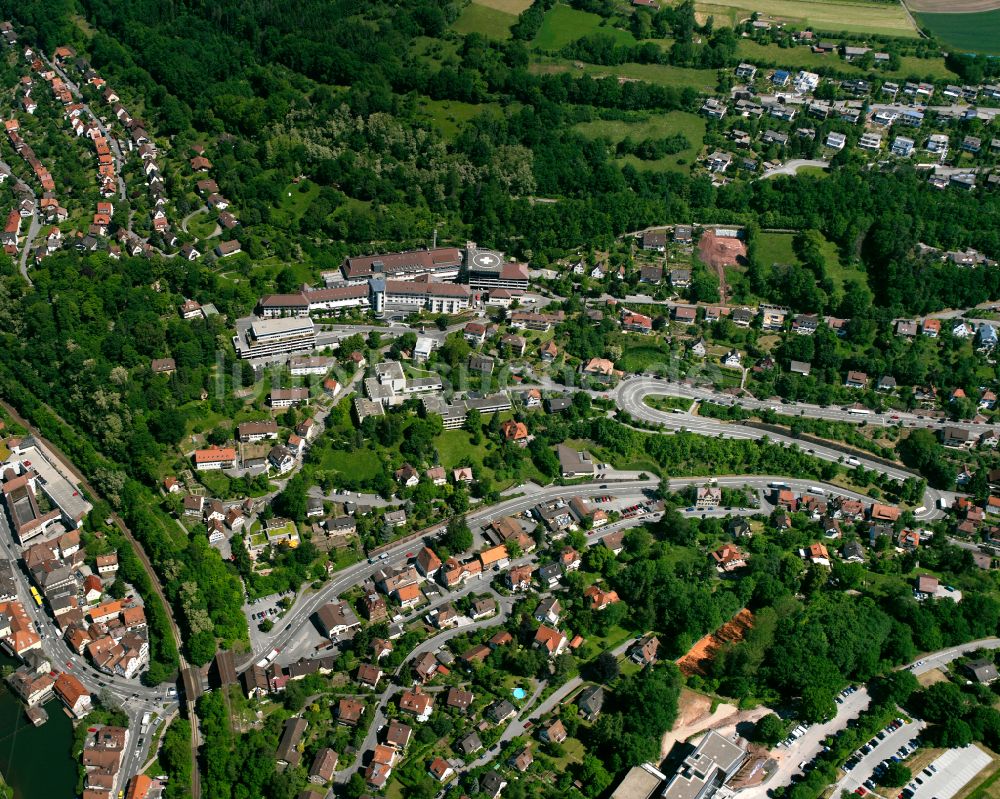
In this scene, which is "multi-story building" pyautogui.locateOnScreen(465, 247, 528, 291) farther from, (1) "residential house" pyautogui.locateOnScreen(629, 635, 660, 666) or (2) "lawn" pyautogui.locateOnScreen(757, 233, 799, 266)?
(1) "residential house" pyautogui.locateOnScreen(629, 635, 660, 666)

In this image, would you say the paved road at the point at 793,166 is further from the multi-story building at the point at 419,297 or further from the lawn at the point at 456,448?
the lawn at the point at 456,448

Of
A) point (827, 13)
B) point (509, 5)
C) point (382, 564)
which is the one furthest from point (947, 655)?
point (827, 13)

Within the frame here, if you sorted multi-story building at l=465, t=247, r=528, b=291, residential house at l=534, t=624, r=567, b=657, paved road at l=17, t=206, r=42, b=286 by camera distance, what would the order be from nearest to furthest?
residential house at l=534, t=624, r=567, b=657 < multi-story building at l=465, t=247, r=528, b=291 < paved road at l=17, t=206, r=42, b=286

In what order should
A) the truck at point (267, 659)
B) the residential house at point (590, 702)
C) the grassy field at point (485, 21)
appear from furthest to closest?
the grassy field at point (485, 21) → the truck at point (267, 659) → the residential house at point (590, 702)

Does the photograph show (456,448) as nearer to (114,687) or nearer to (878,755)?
(114,687)

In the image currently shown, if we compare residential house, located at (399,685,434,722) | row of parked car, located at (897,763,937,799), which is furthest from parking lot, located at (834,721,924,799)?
residential house, located at (399,685,434,722)

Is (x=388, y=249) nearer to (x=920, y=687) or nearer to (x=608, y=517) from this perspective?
(x=608, y=517)

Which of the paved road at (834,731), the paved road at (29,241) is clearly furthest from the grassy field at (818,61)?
the paved road at (29,241)
